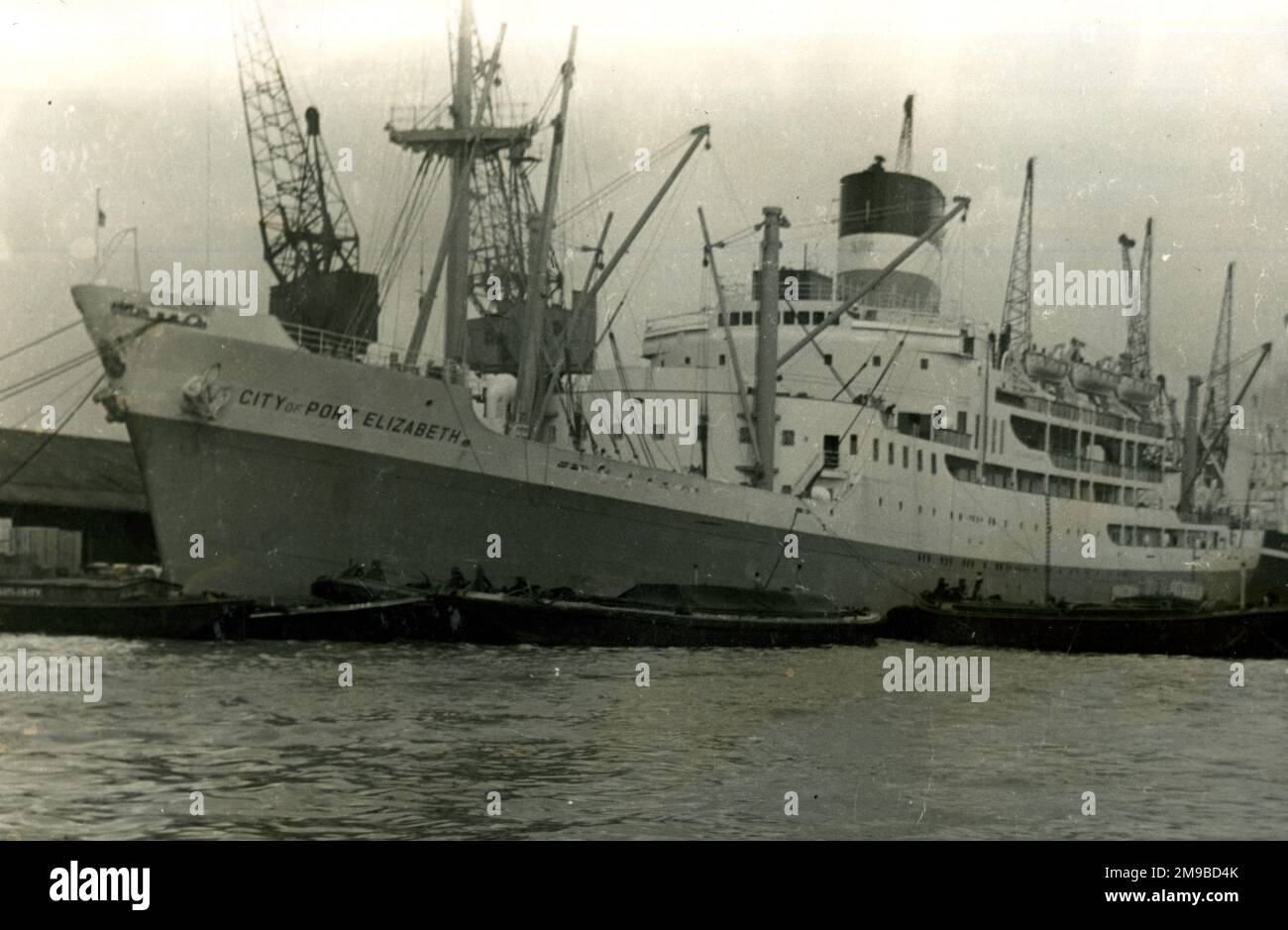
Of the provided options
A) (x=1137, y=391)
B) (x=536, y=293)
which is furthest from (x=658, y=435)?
(x=1137, y=391)

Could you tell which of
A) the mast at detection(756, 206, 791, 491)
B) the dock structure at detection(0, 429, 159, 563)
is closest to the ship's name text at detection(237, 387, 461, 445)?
the dock structure at detection(0, 429, 159, 563)

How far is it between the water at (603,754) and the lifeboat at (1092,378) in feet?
68.0

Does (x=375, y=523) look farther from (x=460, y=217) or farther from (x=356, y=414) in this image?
(x=460, y=217)

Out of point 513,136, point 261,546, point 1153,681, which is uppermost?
point 513,136

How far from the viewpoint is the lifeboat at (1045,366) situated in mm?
38125

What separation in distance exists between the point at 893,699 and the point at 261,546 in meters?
11.5

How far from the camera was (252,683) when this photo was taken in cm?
1702

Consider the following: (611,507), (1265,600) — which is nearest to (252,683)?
(611,507)

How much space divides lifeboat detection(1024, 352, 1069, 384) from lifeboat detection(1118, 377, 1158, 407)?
3056mm

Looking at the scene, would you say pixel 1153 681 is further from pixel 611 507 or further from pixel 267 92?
pixel 267 92
